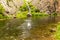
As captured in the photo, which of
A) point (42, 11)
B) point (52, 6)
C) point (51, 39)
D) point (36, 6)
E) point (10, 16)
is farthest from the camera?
point (36, 6)

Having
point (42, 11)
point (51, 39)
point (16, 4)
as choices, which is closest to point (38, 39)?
point (51, 39)

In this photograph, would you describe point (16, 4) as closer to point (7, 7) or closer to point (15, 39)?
point (7, 7)

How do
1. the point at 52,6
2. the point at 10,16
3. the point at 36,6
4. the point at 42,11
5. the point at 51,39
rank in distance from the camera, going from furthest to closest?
1. the point at 36,6
2. the point at 42,11
3. the point at 52,6
4. the point at 10,16
5. the point at 51,39

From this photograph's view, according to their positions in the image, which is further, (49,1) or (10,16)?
(49,1)

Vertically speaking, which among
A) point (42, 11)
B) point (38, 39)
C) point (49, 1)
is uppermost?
point (38, 39)

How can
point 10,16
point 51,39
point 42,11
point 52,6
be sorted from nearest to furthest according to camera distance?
1. point 51,39
2. point 10,16
3. point 52,6
4. point 42,11

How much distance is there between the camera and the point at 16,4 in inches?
3844

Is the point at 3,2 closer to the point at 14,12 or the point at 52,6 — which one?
the point at 14,12

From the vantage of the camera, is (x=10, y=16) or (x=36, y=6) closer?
(x=10, y=16)

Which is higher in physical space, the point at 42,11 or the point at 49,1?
the point at 49,1

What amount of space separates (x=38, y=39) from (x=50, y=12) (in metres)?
61.1

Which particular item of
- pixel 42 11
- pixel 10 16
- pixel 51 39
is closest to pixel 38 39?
pixel 51 39

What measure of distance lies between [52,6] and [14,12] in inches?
709

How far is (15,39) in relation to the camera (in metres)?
28.5
